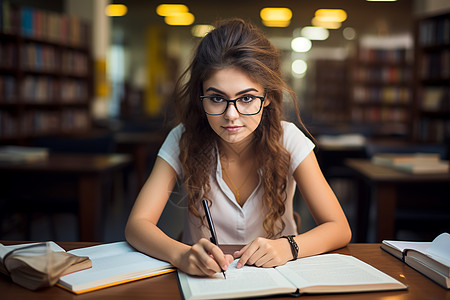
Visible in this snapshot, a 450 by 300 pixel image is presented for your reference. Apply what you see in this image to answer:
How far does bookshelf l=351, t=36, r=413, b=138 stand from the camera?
28.0 ft

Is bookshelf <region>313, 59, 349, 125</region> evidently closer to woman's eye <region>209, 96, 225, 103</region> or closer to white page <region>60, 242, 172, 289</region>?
woman's eye <region>209, 96, 225, 103</region>

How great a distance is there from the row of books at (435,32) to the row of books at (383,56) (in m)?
3.52

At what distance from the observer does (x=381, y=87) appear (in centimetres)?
878

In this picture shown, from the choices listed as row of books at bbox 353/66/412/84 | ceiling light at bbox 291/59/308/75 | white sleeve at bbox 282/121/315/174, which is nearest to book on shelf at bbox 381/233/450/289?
white sleeve at bbox 282/121/315/174

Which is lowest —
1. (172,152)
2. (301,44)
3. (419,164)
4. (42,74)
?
(419,164)

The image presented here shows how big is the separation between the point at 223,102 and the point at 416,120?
4.45 meters

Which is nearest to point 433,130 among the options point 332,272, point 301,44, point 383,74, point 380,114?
point 383,74

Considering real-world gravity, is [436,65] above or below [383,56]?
below

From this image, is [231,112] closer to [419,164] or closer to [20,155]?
[419,164]

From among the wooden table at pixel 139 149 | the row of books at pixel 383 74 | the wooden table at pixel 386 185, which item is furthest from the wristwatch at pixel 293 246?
the row of books at pixel 383 74

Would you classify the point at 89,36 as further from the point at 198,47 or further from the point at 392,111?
the point at 392,111

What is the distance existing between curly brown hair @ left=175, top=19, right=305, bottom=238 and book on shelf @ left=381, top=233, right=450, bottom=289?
0.45 meters

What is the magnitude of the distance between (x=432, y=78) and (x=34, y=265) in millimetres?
4964

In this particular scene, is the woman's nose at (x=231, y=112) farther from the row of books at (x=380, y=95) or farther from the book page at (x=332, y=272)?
the row of books at (x=380, y=95)
